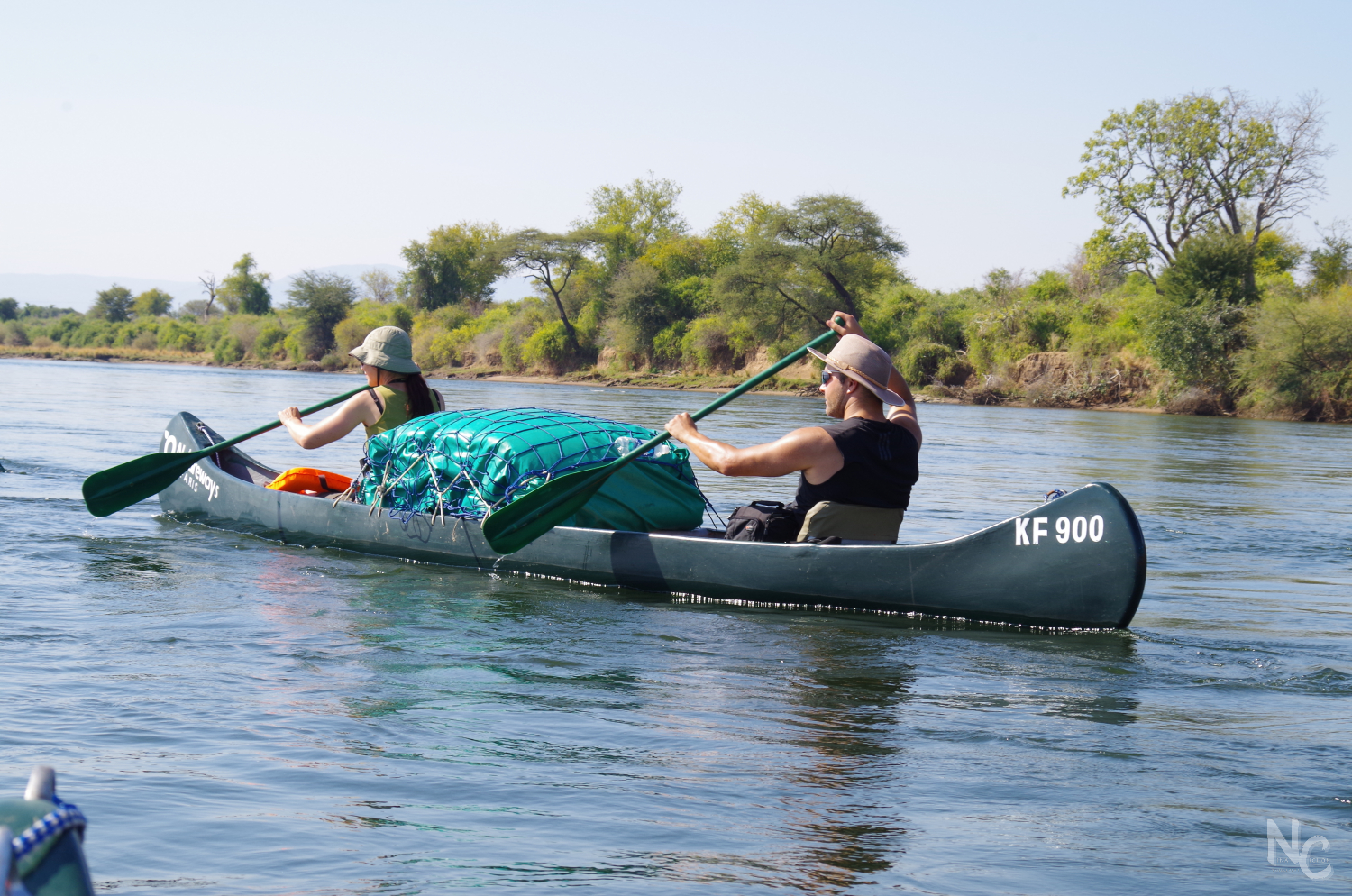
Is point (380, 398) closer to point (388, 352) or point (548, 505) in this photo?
point (388, 352)

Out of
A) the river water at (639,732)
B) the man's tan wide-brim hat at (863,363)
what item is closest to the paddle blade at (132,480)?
the river water at (639,732)

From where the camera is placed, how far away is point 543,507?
636 centimetres

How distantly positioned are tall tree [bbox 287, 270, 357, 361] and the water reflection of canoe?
5385 cm

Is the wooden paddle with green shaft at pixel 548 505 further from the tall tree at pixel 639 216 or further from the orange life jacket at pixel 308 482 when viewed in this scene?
the tall tree at pixel 639 216

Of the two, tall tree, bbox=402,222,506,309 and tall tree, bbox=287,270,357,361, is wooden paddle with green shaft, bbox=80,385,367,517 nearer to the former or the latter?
tall tree, bbox=287,270,357,361

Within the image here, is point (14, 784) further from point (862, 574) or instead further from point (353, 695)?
point (862, 574)

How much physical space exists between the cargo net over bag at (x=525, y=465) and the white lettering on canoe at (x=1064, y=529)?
2.00 m

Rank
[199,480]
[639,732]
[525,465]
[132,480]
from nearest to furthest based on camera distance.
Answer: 1. [639,732]
2. [525,465]
3. [132,480]
4. [199,480]

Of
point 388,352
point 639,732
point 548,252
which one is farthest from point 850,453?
point 548,252

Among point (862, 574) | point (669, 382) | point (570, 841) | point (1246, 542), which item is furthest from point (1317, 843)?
point (669, 382)

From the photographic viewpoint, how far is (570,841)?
3002 mm

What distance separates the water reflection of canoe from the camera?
5211 mm
